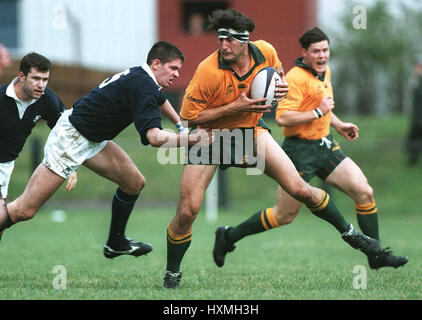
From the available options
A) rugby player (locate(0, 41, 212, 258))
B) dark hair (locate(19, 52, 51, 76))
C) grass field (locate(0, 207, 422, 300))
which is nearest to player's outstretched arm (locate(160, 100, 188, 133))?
rugby player (locate(0, 41, 212, 258))

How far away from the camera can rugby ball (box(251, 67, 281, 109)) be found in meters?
5.89

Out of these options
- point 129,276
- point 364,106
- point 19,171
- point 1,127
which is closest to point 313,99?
point 129,276

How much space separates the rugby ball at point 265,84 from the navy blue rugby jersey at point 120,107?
2.61ft

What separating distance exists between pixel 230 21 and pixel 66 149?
1.78m

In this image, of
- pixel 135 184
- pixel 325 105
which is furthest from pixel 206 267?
pixel 325 105

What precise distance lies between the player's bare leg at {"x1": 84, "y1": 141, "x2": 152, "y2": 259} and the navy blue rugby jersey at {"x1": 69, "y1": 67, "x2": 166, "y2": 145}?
268mm

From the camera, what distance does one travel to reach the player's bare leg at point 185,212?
237 inches

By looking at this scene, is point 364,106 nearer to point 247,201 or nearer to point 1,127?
point 247,201

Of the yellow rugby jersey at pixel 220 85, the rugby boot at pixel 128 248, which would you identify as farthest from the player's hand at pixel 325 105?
the rugby boot at pixel 128 248

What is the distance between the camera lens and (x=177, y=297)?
5402 mm

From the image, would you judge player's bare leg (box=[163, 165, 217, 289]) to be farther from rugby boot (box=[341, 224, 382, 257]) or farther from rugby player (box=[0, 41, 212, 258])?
rugby boot (box=[341, 224, 382, 257])

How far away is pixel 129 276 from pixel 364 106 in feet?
58.3

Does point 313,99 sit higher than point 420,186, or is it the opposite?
point 313,99

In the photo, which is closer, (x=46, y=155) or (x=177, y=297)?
(x=177, y=297)
